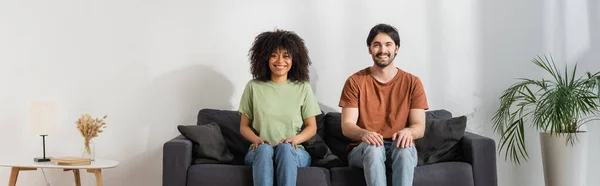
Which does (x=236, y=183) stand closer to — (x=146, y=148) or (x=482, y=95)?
(x=146, y=148)

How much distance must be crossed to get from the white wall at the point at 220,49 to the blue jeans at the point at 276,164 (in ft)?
3.13

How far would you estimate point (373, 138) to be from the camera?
129 inches

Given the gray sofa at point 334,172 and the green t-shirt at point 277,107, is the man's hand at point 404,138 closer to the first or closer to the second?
the gray sofa at point 334,172

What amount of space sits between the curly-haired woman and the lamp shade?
1.03m

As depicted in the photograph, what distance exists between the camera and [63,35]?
4258 mm

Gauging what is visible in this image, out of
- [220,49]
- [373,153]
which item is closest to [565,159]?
[373,153]

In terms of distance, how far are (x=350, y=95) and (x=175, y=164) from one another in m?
0.96

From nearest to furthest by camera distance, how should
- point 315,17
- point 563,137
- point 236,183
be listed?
1. point 236,183
2. point 563,137
3. point 315,17

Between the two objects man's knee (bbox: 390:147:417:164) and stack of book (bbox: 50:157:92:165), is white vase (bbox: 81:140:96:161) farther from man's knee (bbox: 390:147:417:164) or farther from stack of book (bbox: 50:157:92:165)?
man's knee (bbox: 390:147:417:164)

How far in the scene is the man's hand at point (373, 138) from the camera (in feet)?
10.7

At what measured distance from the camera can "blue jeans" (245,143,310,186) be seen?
321 centimetres

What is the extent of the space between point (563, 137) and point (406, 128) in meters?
1.05

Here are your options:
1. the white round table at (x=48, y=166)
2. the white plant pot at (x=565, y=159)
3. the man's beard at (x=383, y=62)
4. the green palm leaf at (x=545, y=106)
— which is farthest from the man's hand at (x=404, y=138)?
the white round table at (x=48, y=166)

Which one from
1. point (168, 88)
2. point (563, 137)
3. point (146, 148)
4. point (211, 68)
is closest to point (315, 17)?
point (211, 68)
